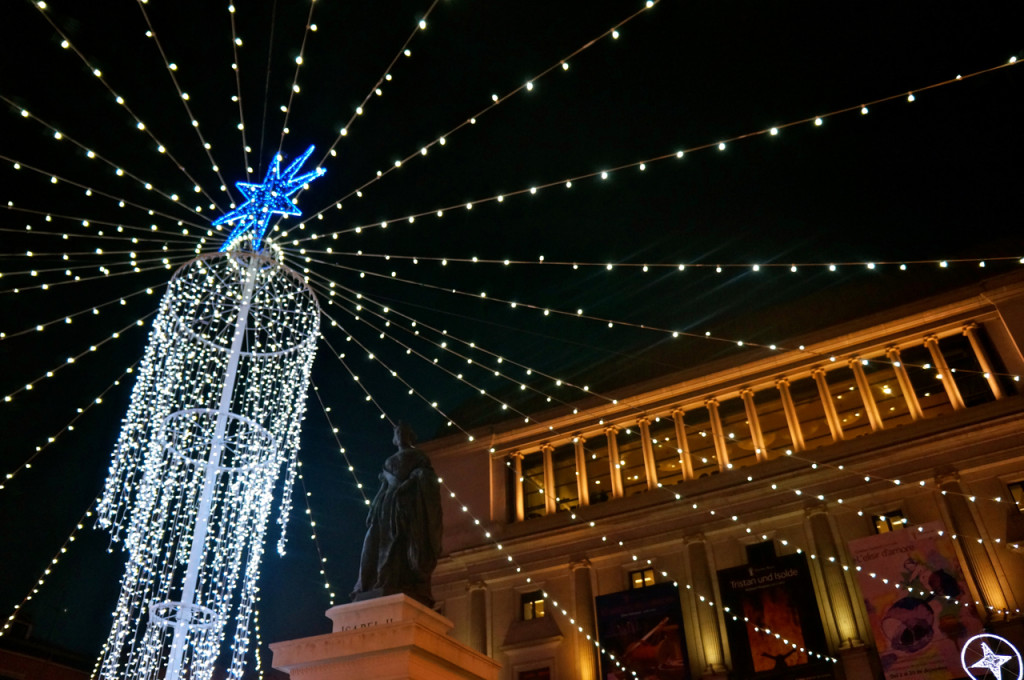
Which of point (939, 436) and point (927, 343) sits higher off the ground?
point (927, 343)

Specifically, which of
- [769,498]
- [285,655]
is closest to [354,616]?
[285,655]

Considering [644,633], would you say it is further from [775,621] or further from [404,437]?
[404,437]

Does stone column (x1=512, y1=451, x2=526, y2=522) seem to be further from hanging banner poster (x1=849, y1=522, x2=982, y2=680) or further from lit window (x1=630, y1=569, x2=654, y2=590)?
hanging banner poster (x1=849, y1=522, x2=982, y2=680)

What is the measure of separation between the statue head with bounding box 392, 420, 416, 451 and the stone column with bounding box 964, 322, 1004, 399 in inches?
670

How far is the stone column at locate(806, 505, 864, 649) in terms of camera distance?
1881 cm

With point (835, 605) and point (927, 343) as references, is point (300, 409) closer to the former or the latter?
point (835, 605)

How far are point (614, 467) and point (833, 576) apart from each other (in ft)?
25.8

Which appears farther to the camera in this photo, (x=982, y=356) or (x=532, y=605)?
(x=532, y=605)

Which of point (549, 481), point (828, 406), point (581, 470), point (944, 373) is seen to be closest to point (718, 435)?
point (828, 406)

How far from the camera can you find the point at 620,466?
25703mm

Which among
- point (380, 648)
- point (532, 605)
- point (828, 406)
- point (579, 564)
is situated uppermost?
point (828, 406)

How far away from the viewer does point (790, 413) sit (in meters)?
23.6

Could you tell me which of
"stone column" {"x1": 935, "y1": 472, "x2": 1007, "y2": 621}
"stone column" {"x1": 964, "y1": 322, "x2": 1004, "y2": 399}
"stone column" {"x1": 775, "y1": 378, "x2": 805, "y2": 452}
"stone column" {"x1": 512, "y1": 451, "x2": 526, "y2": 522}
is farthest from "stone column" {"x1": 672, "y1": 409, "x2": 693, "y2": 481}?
"stone column" {"x1": 964, "y1": 322, "x2": 1004, "y2": 399}

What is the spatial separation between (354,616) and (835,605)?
1492 centimetres
